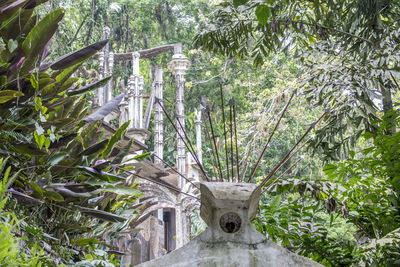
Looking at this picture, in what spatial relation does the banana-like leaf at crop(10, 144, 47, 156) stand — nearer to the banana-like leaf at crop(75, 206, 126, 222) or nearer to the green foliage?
the green foliage

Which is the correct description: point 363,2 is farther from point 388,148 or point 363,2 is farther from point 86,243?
point 86,243

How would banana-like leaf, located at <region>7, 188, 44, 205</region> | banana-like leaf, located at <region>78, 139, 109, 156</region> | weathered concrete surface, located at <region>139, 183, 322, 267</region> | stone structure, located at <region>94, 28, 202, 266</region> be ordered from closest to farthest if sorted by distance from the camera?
weathered concrete surface, located at <region>139, 183, 322, 267</region>, banana-like leaf, located at <region>7, 188, 44, 205</region>, banana-like leaf, located at <region>78, 139, 109, 156</region>, stone structure, located at <region>94, 28, 202, 266</region>

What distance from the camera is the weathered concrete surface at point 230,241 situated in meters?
2.12

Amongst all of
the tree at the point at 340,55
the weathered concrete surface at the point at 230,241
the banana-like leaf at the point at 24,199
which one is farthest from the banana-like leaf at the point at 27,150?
the tree at the point at 340,55

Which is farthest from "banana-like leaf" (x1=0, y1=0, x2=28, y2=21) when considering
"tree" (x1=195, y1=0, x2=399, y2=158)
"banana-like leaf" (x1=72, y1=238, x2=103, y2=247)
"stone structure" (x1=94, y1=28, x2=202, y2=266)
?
"stone structure" (x1=94, y1=28, x2=202, y2=266)

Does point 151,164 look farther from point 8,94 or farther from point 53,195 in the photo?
point 8,94

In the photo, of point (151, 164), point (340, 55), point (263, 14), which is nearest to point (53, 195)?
point (263, 14)

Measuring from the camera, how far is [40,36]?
250 cm

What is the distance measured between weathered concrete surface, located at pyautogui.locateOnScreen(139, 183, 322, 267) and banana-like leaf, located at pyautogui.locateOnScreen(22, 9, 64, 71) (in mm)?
1158

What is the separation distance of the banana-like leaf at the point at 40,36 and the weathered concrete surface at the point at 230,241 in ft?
3.80

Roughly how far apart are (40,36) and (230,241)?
1.47 metres

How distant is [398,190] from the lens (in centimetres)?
336

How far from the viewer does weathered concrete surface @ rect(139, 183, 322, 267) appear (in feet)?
6.97

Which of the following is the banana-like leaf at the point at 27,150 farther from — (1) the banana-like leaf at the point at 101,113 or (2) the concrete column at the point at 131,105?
(2) the concrete column at the point at 131,105
